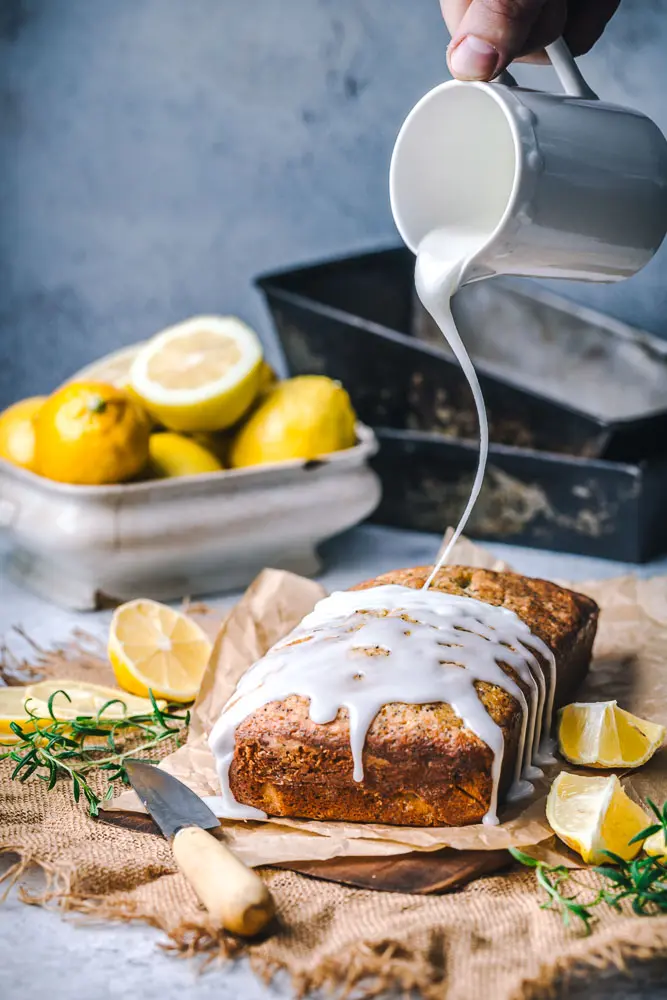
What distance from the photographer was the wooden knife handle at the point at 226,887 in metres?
1.38

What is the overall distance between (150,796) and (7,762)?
0.33 metres

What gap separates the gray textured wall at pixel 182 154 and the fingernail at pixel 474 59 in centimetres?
192

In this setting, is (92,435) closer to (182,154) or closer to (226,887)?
(226,887)

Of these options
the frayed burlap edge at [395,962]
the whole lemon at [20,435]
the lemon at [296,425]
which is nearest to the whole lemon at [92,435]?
the whole lemon at [20,435]

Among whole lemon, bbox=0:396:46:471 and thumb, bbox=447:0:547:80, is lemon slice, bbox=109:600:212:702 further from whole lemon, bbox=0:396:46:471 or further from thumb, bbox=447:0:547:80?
thumb, bbox=447:0:547:80

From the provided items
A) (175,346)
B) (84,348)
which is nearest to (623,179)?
(175,346)

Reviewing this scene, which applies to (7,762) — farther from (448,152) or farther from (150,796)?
(448,152)

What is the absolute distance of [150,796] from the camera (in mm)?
1696

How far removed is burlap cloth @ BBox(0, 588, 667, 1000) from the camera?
1.34 meters

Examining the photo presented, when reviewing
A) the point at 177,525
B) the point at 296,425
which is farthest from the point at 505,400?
the point at 177,525

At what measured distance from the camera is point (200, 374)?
2.74 m

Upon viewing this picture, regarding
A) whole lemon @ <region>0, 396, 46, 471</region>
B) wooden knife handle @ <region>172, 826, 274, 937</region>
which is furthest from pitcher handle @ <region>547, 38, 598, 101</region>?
whole lemon @ <region>0, 396, 46, 471</region>

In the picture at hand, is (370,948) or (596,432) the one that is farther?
(596,432)

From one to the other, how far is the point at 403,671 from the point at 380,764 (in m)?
0.15
